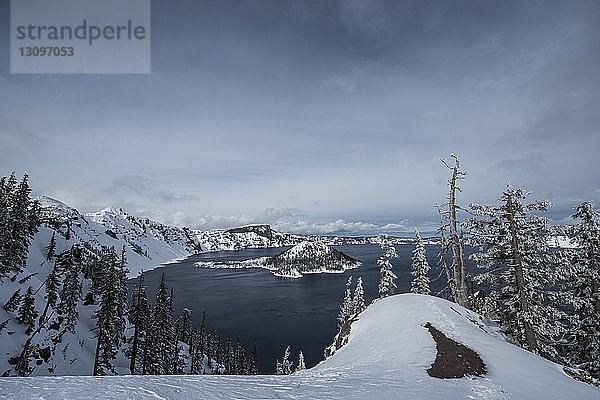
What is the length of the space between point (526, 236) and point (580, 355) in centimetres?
→ 961

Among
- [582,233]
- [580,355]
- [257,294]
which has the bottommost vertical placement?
[257,294]

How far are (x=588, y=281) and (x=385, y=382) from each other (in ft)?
53.2

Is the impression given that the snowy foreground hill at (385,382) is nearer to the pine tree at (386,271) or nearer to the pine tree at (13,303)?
the pine tree at (386,271)

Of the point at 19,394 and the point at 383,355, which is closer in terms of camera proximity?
the point at 19,394

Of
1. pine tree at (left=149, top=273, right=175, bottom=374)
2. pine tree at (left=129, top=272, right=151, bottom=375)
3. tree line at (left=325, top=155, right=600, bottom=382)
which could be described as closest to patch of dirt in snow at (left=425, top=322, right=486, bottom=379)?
tree line at (left=325, top=155, right=600, bottom=382)

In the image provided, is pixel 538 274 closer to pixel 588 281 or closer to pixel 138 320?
pixel 588 281

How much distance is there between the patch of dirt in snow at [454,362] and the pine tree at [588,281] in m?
9.82

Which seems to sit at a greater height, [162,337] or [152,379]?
[152,379]

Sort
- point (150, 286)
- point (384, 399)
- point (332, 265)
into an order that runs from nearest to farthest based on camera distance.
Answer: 1. point (384, 399)
2. point (150, 286)
3. point (332, 265)

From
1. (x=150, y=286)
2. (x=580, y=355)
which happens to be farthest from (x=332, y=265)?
(x=580, y=355)

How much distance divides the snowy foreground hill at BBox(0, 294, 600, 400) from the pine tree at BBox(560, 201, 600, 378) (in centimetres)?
804

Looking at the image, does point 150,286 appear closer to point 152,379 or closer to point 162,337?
point 162,337

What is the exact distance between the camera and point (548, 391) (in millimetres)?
7676

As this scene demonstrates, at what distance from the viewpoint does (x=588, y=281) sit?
1586 centimetres
